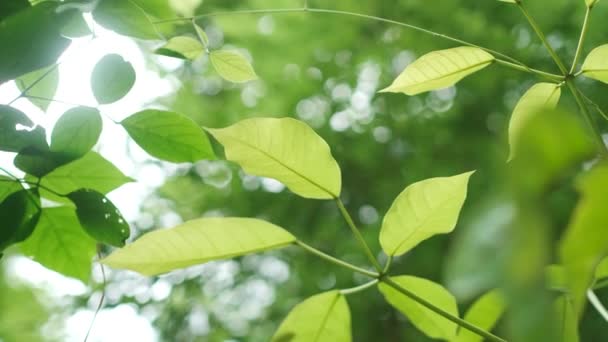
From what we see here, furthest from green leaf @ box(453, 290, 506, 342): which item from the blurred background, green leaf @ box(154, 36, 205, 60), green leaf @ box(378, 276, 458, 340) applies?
the blurred background

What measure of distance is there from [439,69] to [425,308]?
12cm

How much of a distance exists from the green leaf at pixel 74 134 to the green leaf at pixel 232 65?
87 mm

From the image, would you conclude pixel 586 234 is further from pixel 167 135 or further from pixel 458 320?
pixel 167 135

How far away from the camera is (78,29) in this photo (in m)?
0.34

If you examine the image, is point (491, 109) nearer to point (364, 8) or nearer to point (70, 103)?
point (364, 8)

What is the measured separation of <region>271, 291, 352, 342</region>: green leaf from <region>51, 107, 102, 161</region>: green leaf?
0.13m

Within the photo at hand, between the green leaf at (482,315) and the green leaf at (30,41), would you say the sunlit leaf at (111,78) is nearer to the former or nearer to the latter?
the green leaf at (30,41)

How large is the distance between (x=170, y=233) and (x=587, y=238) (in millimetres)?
177

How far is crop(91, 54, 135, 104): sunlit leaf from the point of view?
346mm

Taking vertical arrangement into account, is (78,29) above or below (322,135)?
Result: above

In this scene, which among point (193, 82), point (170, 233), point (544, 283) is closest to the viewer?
point (544, 283)

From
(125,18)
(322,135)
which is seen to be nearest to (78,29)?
(125,18)

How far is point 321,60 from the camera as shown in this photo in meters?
2.42

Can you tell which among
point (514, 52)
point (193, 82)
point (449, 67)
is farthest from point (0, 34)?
point (193, 82)
